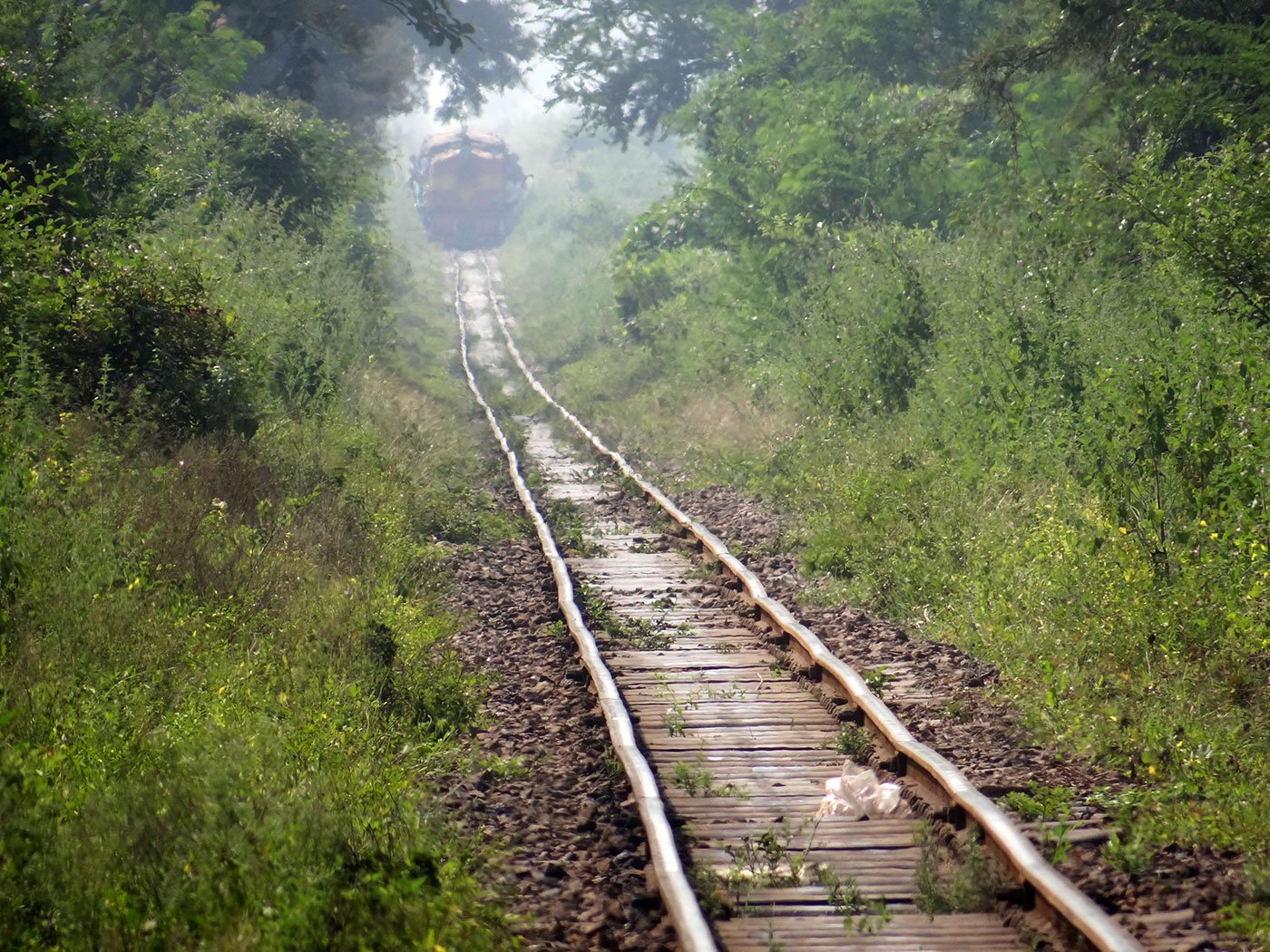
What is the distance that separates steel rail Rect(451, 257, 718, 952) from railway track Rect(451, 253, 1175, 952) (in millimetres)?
12

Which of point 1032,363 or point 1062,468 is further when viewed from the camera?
point 1032,363

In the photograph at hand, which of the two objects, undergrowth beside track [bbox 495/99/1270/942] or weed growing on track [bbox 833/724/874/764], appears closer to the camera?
undergrowth beside track [bbox 495/99/1270/942]

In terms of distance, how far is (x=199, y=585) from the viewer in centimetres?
845

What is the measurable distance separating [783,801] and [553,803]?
1144mm

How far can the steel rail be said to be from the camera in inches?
183

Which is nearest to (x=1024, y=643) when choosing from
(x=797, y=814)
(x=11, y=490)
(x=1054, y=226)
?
(x=797, y=814)

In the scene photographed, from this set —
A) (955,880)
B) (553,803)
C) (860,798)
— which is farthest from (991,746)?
(553,803)

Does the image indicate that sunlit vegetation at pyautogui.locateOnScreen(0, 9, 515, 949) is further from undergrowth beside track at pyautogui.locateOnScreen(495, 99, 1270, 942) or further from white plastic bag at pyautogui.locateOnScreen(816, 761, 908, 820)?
undergrowth beside track at pyautogui.locateOnScreen(495, 99, 1270, 942)

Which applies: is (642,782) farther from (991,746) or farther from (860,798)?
(991,746)

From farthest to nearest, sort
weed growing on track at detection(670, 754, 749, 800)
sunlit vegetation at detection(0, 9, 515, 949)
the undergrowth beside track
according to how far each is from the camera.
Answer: the undergrowth beside track, weed growing on track at detection(670, 754, 749, 800), sunlit vegetation at detection(0, 9, 515, 949)

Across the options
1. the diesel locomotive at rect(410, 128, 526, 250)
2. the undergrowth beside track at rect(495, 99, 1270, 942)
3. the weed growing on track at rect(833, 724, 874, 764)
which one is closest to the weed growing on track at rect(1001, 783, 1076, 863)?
the undergrowth beside track at rect(495, 99, 1270, 942)

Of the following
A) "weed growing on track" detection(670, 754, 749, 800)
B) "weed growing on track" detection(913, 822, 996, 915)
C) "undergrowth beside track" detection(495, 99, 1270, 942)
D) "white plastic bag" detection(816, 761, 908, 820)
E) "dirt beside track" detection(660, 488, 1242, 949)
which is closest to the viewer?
"dirt beside track" detection(660, 488, 1242, 949)

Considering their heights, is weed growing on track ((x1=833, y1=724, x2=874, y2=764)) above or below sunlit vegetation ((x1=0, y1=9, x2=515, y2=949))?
below

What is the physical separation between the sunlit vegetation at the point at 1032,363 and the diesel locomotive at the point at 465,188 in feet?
122
